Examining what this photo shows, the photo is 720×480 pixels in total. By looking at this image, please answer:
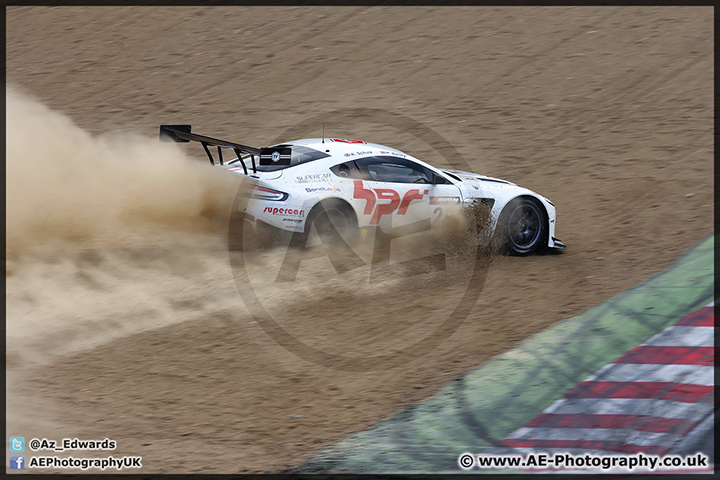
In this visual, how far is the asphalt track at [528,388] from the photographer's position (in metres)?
5.50

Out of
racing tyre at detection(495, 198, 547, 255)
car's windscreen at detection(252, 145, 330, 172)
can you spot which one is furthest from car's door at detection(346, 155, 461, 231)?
racing tyre at detection(495, 198, 547, 255)

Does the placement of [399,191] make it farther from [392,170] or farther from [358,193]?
[358,193]

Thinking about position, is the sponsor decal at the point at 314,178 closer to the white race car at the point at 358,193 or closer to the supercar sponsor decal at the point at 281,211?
the white race car at the point at 358,193

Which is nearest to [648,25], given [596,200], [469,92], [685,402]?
[469,92]

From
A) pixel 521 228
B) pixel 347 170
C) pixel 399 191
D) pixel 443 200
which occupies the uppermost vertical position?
pixel 347 170

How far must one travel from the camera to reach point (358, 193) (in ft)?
29.7

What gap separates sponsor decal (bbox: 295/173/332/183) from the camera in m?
8.85

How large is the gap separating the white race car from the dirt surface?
1.44 feet

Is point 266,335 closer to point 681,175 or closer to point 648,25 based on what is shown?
point 681,175

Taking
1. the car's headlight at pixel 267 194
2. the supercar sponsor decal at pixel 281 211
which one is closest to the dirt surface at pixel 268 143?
the car's headlight at pixel 267 194

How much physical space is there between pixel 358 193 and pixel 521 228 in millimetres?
2276

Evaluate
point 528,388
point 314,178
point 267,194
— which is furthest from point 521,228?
point 528,388

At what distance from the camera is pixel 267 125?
14.3 m

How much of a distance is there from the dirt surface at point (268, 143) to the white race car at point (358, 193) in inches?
17.2
